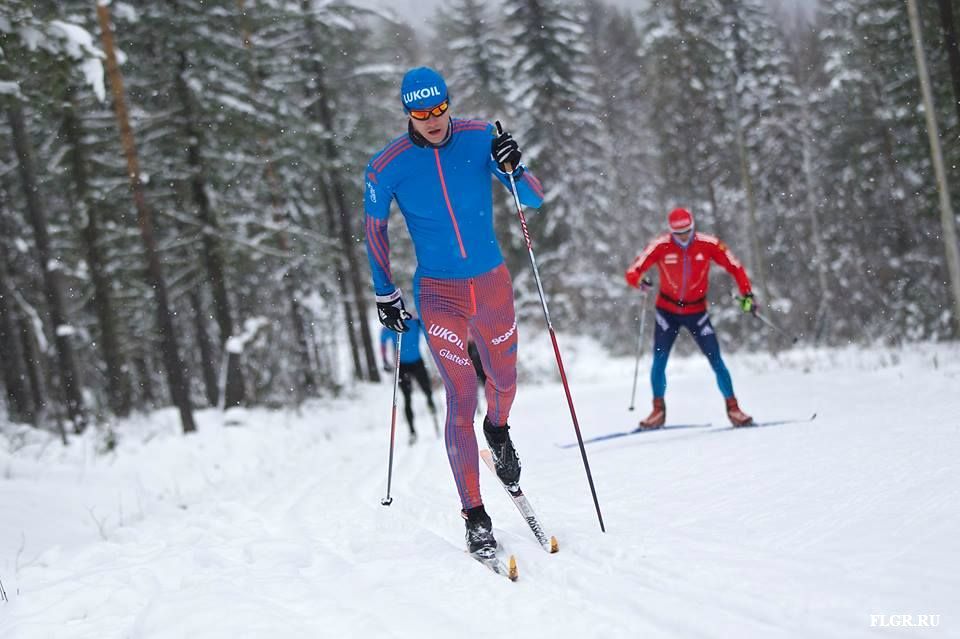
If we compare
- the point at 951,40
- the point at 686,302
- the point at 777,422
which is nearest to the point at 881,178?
the point at 951,40

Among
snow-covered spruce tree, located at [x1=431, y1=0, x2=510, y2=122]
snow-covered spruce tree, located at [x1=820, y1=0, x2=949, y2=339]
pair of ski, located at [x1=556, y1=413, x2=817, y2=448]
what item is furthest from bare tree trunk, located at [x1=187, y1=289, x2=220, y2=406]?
snow-covered spruce tree, located at [x1=820, y1=0, x2=949, y2=339]

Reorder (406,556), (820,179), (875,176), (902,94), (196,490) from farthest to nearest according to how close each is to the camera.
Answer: (820,179)
(875,176)
(902,94)
(196,490)
(406,556)

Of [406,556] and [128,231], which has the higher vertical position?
[128,231]

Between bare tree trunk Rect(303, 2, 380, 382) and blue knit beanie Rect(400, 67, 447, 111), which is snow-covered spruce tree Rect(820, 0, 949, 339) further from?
blue knit beanie Rect(400, 67, 447, 111)

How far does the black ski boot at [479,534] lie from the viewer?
3.73 m

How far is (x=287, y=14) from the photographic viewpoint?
19.6m

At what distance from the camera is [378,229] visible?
4.24m

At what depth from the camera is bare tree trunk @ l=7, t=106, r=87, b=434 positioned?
1496 cm

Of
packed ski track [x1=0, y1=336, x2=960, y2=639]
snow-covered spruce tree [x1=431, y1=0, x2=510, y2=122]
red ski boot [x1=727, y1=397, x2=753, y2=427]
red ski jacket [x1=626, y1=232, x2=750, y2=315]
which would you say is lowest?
red ski boot [x1=727, y1=397, x2=753, y2=427]

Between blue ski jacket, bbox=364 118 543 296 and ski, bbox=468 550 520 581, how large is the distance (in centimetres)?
162

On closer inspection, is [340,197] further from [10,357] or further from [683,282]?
[683,282]

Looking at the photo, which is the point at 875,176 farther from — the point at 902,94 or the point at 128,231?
the point at 128,231

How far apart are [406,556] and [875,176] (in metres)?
24.9

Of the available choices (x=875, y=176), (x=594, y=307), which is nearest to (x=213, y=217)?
(x=594, y=307)
